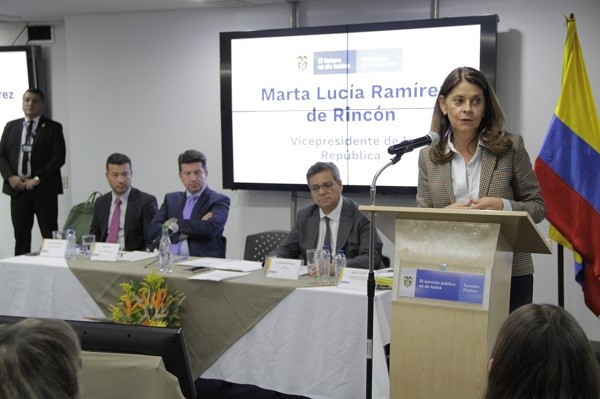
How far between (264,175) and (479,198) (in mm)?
3684

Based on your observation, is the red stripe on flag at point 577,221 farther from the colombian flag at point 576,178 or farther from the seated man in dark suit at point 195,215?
the seated man in dark suit at point 195,215

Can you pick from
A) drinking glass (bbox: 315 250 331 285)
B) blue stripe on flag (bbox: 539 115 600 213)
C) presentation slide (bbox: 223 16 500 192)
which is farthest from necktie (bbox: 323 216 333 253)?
blue stripe on flag (bbox: 539 115 600 213)

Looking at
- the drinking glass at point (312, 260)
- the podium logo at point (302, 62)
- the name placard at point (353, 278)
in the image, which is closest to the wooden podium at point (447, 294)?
the name placard at point (353, 278)

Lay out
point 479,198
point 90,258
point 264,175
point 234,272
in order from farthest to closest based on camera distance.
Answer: point 264,175
point 90,258
point 234,272
point 479,198

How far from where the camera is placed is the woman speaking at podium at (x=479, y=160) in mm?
2408

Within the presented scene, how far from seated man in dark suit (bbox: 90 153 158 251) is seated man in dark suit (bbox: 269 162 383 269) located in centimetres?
116

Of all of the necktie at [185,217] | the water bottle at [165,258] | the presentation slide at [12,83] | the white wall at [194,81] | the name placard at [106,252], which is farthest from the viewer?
the presentation slide at [12,83]

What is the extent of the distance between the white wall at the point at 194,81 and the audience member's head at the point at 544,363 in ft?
14.1

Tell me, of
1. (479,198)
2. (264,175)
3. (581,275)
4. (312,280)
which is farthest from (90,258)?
(581,275)

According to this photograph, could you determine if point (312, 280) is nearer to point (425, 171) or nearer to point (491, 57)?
point (425, 171)

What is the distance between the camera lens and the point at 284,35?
226 inches

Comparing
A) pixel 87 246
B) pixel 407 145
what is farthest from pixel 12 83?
pixel 407 145

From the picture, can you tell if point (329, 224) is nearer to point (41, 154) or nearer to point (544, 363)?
point (544, 363)

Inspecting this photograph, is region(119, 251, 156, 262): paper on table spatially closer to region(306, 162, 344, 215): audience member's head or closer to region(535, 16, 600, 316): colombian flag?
region(306, 162, 344, 215): audience member's head
